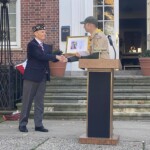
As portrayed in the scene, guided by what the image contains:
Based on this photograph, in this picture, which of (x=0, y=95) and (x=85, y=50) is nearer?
(x=85, y=50)

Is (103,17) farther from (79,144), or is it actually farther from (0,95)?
(79,144)

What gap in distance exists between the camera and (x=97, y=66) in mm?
7023

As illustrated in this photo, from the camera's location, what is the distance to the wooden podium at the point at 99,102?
23.1 ft

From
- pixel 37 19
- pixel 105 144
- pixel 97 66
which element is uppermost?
pixel 37 19

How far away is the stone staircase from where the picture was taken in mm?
10000

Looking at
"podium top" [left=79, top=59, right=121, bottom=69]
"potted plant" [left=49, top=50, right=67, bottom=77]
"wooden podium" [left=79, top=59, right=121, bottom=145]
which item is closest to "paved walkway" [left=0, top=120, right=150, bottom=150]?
"wooden podium" [left=79, top=59, right=121, bottom=145]

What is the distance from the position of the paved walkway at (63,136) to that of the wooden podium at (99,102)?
18cm

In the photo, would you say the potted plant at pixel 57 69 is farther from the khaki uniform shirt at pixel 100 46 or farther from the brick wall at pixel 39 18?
the khaki uniform shirt at pixel 100 46

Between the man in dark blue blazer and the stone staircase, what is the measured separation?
1904 mm

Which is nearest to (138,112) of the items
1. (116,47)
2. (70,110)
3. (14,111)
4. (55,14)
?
(70,110)

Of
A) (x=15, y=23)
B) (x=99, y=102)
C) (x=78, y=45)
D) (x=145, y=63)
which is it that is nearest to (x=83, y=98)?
(x=145, y=63)

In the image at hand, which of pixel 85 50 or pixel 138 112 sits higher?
pixel 85 50

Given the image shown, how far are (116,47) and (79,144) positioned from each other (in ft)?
22.0

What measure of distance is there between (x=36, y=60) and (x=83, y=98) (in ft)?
9.48
